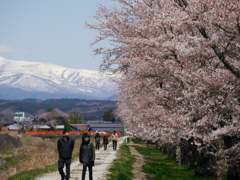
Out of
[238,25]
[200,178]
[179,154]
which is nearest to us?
[238,25]

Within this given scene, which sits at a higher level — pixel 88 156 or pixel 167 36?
pixel 167 36

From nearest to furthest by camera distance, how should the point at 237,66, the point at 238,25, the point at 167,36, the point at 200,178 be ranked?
the point at 238,25, the point at 237,66, the point at 167,36, the point at 200,178

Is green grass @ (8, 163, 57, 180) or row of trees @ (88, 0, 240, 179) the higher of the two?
row of trees @ (88, 0, 240, 179)

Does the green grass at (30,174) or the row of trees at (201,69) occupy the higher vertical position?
the row of trees at (201,69)

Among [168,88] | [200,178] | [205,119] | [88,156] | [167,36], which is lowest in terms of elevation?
[200,178]

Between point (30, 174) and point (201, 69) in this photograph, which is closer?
point (201, 69)

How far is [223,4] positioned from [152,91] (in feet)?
34.6

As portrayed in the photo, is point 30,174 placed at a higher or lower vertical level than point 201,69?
lower

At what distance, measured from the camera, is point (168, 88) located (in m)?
20.5

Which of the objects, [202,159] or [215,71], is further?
[202,159]

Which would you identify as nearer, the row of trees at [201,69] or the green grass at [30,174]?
the row of trees at [201,69]

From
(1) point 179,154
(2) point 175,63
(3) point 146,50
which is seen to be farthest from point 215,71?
(1) point 179,154

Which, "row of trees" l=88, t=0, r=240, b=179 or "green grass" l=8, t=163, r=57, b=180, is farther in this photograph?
"green grass" l=8, t=163, r=57, b=180

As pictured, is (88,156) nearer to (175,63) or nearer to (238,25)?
(175,63)
